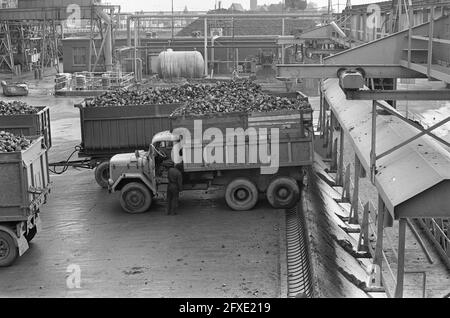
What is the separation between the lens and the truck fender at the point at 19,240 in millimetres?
11422

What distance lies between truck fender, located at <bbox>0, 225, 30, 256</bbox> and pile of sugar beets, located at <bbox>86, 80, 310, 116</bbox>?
189 inches

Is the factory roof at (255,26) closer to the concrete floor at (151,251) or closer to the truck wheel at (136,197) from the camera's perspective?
the truck wheel at (136,197)

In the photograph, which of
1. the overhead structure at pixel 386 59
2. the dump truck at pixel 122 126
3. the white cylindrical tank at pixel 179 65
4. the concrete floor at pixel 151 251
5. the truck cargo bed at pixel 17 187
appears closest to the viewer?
the overhead structure at pixel 386 59

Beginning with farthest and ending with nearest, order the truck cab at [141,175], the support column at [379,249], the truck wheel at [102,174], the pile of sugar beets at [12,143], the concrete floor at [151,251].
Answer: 1. the truck wheel at [102,174]
2. the truck cab at [141,175]
3. the pile of sugar beets at [12,143]
4. the concrete floor at [151,251]
5. the support column at [379,249]

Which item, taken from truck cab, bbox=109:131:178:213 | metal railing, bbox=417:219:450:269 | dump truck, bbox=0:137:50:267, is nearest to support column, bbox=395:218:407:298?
metal railing, bbox=417:219:450:269

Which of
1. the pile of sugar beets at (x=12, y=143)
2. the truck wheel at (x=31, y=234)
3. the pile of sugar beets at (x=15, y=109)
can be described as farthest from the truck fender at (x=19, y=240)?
the pile of sugar beets at (x=15, y=109)

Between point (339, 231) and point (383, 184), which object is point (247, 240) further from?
point (383, 184)

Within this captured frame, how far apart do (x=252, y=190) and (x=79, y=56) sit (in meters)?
38.2

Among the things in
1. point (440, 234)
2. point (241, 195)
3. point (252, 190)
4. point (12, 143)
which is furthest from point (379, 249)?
point (12, 143)

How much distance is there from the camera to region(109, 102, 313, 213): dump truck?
14562 mm

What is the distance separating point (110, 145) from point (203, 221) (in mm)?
4307

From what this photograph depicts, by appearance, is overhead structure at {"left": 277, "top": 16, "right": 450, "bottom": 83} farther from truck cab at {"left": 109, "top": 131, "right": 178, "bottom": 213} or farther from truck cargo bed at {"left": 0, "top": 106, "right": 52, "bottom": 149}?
truck cargo bed at {"left": 0, "top": 106, "right": 52, "bottom": 149}

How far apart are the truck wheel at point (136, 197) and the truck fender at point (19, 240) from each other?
338 centimetres

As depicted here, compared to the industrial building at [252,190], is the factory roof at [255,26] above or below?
above
